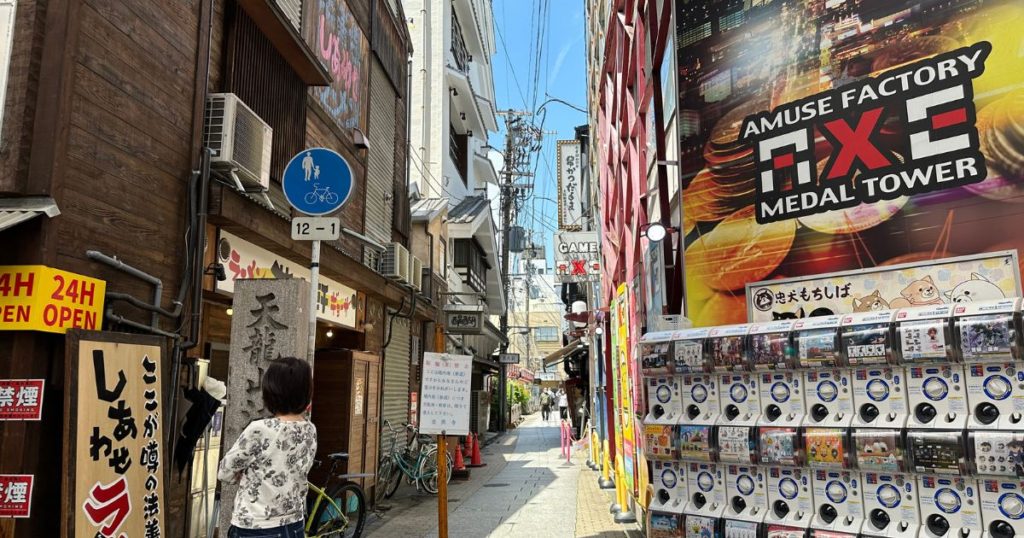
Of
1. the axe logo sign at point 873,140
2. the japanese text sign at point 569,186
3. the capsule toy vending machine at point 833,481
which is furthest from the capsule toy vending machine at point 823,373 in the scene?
the japanese text sign at point 569,186

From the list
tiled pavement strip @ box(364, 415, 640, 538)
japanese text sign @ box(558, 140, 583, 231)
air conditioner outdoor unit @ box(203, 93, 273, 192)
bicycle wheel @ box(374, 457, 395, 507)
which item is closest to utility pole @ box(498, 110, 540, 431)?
Answer: japanese text sign @ box(558, 140, 583, 231)

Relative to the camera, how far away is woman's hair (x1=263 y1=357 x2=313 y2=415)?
12.5 feet

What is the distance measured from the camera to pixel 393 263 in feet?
42.6

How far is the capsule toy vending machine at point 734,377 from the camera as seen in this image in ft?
17.9

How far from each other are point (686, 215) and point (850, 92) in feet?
6.33

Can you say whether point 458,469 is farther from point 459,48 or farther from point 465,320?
point 459,48

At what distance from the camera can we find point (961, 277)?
16.8ft

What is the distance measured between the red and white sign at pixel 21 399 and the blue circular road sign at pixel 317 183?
2.36 meters

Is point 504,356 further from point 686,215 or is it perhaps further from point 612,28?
point 686,215

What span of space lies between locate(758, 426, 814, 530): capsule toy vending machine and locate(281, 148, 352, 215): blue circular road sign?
4155mm

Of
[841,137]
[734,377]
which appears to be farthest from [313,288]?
[841,137]

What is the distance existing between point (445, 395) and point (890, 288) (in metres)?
4.26

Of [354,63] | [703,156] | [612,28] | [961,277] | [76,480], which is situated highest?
[612,28]

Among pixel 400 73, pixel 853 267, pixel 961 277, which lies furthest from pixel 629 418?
pixel 400 73
